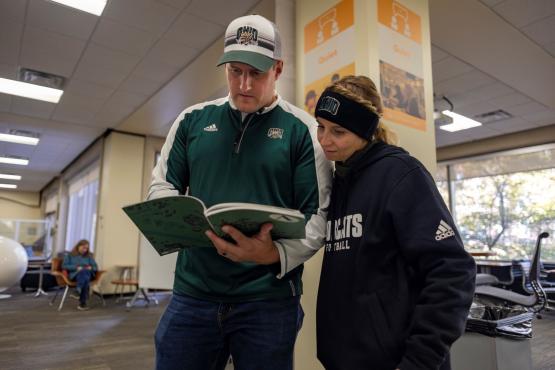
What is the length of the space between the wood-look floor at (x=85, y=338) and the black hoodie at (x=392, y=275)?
2763 mm

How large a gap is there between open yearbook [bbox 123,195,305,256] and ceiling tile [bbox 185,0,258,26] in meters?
2.93

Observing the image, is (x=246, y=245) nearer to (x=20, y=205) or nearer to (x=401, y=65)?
(x=401, y=65)

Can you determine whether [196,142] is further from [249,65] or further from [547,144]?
[547,144]

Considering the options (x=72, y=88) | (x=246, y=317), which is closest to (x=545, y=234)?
(x=246, y=317)

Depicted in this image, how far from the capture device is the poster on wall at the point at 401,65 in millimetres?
2135

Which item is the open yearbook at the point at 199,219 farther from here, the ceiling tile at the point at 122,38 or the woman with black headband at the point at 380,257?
the ceiling tile at the point at 122,38

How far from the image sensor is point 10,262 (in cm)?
559

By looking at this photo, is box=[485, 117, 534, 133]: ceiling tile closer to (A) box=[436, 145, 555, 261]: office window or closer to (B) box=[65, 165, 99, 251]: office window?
(A) box=[436, 145, 555, 261]: office window

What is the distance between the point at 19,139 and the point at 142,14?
5.92 metres

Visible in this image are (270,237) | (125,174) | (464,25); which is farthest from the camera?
(125,174)

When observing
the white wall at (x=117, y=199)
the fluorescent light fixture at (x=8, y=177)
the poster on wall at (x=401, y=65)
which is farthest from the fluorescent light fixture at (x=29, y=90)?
the fluorescent light fixture at (x=8, y=177)

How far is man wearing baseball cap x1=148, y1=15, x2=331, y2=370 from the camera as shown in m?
0.91

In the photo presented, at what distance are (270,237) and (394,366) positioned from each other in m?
0.40

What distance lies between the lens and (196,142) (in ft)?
3.39
